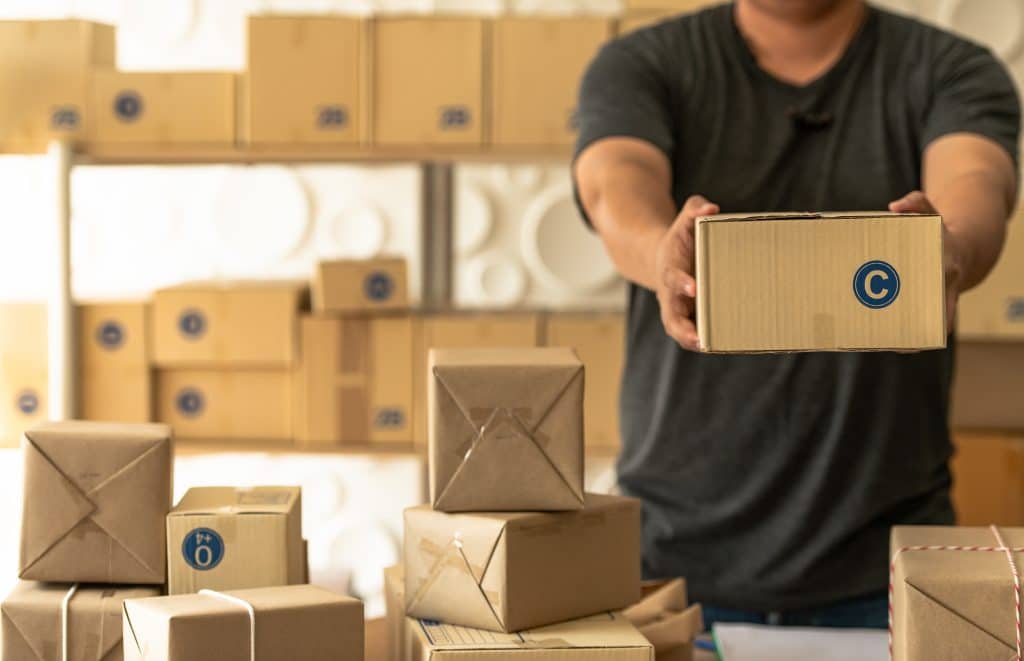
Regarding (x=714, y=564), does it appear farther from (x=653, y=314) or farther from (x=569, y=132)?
(x=569, y=132)

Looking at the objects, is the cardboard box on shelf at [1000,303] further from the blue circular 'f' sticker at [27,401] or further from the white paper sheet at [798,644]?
the blue circular 'f' sticker at [27,401]

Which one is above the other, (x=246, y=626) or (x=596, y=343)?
(x=596, y=343)

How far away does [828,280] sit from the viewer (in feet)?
2.80

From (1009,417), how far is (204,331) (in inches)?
65.6

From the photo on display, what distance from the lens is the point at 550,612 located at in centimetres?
98

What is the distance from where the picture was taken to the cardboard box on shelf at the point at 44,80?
2.59 meters

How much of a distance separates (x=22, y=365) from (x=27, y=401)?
0.25 feet

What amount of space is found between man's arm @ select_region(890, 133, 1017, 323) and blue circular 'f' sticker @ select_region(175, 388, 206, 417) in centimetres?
170

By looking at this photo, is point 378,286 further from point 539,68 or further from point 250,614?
point 250,614

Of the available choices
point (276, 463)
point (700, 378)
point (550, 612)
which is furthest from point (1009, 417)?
point (550, 612)

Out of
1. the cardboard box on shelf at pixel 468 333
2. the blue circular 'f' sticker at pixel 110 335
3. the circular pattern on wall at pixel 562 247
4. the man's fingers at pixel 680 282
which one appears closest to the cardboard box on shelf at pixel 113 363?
the blue circular 'f' sticker at pixel 110 335

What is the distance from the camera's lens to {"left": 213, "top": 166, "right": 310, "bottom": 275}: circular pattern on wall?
3.08 metres

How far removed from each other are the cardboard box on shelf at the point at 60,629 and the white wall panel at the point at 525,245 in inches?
83.2

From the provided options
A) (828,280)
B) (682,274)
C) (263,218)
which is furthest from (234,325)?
(828,280)
